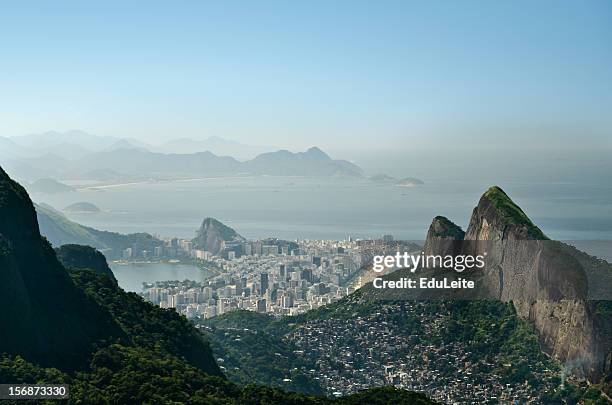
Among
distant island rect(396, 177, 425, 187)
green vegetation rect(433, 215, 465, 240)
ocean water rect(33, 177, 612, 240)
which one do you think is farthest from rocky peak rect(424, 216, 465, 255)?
distant island rect(396, 177, 425, 187)

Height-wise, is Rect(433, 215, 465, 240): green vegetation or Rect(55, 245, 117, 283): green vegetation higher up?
Rect(433, 215, 465, 240): green vegetation

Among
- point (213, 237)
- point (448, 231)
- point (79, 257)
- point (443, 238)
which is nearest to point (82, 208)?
point (213, 237)

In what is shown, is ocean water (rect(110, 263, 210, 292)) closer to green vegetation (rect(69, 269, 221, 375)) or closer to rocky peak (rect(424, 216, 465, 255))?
rocky peak (rect(424, 216, 465, 255))

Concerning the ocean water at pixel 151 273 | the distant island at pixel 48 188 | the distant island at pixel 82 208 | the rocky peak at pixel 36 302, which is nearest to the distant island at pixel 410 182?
the distant island at pixel 82 208

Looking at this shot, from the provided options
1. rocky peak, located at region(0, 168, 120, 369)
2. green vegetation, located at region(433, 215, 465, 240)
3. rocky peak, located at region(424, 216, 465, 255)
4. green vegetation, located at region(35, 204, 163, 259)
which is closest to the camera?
rocky peak, located at region(0, 168, 120, 369)

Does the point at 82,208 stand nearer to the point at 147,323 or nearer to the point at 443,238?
the point at 443,238

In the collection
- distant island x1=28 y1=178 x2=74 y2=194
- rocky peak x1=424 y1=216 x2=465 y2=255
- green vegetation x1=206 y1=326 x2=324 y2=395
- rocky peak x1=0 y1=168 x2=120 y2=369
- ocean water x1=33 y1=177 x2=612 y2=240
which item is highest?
distant island x1=28 y1=178 x2=74 y2=194
